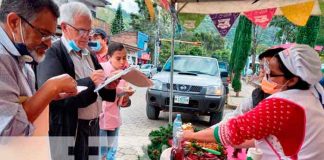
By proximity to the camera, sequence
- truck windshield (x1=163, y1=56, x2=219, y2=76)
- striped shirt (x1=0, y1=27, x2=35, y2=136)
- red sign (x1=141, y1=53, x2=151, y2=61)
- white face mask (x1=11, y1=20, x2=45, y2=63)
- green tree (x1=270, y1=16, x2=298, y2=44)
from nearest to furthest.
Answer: striped shirt (x1=0, y1=27, x2=35, y2=136) → white face mask (x1=11, y1=20, x2=45, y2=63) → truck windshield (x1=163, y1=56, x2=219, y2=76) → green tree (x1=270, y1=16, x2=298, y2=44) → red sign (x1=141, y1=53, x2=151, y2=61)

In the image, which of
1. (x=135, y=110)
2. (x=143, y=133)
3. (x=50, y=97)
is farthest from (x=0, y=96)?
(x=135, y=110)

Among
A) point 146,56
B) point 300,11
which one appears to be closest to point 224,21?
point 300,11

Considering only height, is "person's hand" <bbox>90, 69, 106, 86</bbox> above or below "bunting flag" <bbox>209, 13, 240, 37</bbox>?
below

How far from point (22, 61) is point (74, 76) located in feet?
2.60

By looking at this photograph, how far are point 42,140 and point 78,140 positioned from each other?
0.79 metres

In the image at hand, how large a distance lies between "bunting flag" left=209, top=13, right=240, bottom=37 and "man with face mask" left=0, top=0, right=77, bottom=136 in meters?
3.88

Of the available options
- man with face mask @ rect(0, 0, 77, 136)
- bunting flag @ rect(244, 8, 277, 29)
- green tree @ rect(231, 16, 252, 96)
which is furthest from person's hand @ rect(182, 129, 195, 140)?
→ green tree @ rect(231, 16, 252, 96)

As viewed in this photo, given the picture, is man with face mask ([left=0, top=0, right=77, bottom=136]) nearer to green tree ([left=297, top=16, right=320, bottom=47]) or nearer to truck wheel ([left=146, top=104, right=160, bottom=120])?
truck wheel ([left=146, top=104, right=160, bottom=120])

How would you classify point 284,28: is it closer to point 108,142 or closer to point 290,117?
point 108,142

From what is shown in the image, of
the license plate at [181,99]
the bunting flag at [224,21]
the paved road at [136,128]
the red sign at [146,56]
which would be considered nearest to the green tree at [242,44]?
the paved road at [136,128]

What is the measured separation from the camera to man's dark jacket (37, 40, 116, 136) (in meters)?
1.98

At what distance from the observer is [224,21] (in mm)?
4977

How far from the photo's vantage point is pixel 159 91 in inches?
267

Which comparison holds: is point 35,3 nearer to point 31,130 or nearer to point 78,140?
point 31,130
